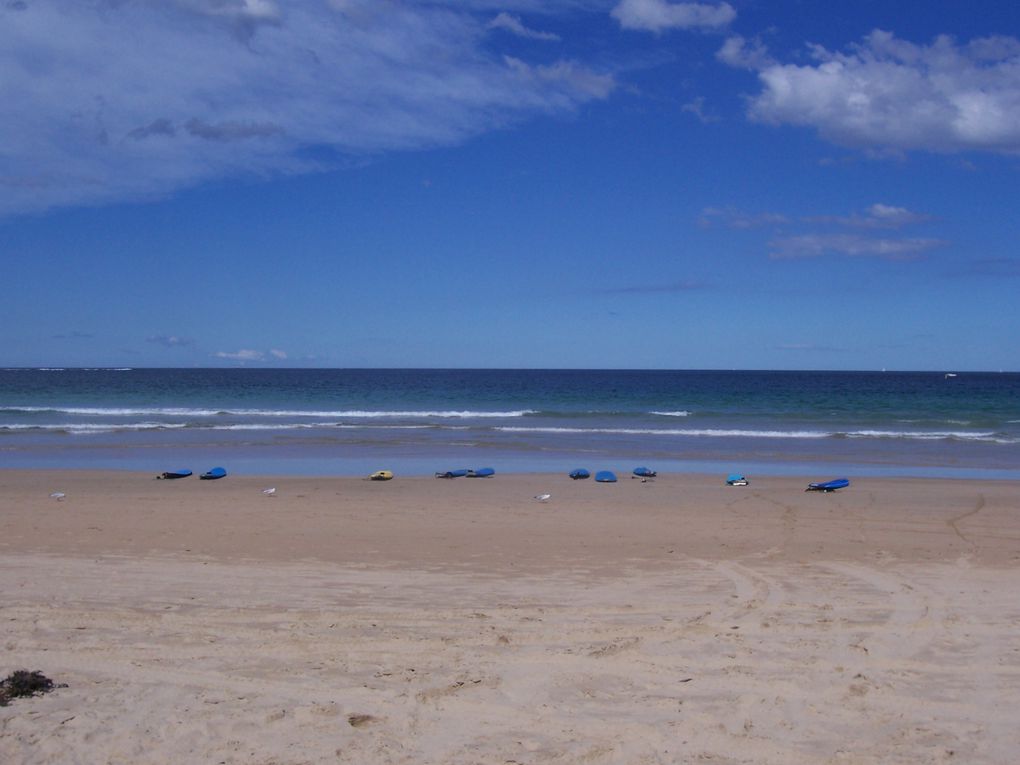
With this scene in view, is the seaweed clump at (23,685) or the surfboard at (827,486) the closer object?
the seaweed clump at (23,685)

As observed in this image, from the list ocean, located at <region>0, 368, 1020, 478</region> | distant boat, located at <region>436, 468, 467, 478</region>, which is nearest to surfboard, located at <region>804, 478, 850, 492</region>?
ocean, located at <region>0, 368, 1020, 478</region>

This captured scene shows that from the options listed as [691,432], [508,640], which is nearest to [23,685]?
[508,640]

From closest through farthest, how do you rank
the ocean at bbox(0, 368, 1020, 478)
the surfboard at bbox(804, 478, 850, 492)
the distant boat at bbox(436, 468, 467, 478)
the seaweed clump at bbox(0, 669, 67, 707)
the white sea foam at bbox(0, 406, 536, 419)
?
the seaweed clump at bbox(0, 669, 67, 707) < the surfboard at bbox(804, 478, 850, 492) < the distant boat at bbox(436, 468, 467, 478) < the ocean at bbox(0, 368, 1020, 478) < the white sea foam at bbox(0, 406, 536, 419)

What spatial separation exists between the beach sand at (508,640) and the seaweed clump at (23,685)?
110mm

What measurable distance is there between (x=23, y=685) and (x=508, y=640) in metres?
3.28

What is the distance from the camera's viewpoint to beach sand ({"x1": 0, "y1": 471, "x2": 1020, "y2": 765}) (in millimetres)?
4699

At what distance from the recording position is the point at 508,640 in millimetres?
6340

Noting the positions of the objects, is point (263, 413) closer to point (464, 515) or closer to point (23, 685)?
point (464, 515)

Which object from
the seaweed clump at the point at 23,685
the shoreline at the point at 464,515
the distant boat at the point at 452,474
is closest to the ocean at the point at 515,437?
the distant boat at the point at 452,474

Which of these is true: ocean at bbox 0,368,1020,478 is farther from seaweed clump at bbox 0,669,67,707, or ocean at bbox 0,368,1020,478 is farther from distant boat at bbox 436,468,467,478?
seaweed clump at bbox 0,669,67,707

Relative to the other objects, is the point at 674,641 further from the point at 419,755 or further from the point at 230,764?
the point at 230,764

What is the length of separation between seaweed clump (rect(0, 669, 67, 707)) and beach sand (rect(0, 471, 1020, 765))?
0.36 feet

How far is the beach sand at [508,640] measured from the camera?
4699mm

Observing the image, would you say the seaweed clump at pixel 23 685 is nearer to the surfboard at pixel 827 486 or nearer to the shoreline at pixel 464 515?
the shoreline at pixel 464 515
